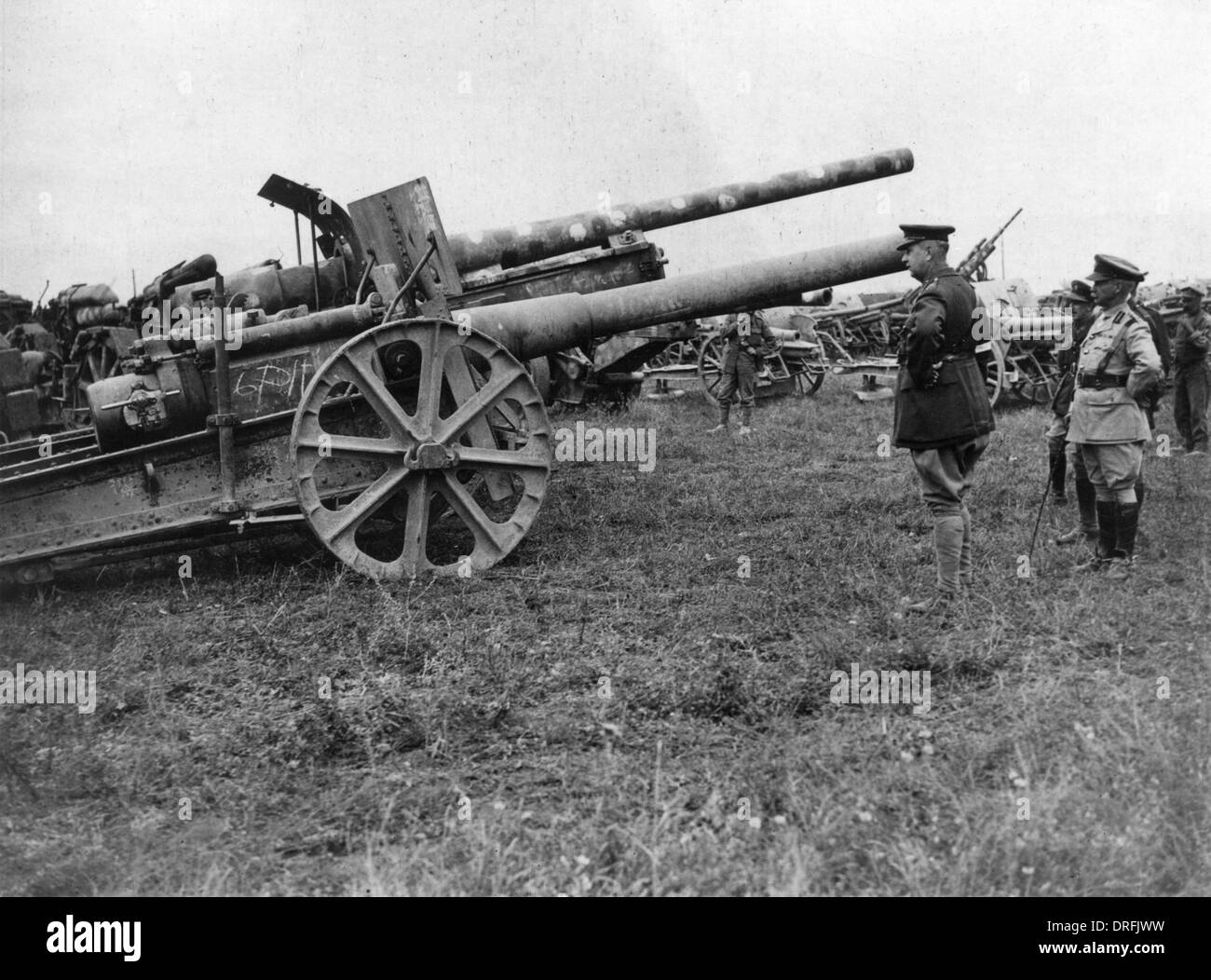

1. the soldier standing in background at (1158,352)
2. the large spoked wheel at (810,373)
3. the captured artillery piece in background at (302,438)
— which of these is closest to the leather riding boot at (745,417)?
the large spoked wheel at (810,373)

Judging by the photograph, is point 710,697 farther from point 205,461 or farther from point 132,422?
point 132,422

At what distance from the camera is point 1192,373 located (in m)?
9.95

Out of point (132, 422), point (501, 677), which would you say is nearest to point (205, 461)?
point (132, 422)

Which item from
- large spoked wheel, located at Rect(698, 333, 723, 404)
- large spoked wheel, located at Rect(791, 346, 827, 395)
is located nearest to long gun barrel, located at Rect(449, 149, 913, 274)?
large spoked wheel, located at Rect(698, 333, 723, 404)

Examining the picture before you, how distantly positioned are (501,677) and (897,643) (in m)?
1.67

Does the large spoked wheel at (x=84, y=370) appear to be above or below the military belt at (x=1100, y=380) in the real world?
above

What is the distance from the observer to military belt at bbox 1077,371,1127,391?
214 inches

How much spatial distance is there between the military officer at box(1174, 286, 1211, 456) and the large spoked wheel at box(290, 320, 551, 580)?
7.23 meters

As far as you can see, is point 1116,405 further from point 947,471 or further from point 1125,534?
point 947,471

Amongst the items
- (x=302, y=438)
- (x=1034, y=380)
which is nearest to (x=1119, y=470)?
(x=302, y=438)

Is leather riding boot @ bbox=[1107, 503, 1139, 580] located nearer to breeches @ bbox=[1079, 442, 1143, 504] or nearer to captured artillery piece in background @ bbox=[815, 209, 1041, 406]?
breeches @ bbox=[1079, 442, 1143, 504]

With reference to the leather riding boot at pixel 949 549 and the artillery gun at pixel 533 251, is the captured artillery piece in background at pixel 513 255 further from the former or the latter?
the leather riding boot at pixel 949 549

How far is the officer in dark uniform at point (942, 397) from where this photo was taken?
4.75 m

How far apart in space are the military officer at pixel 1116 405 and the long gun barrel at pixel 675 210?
279cm
